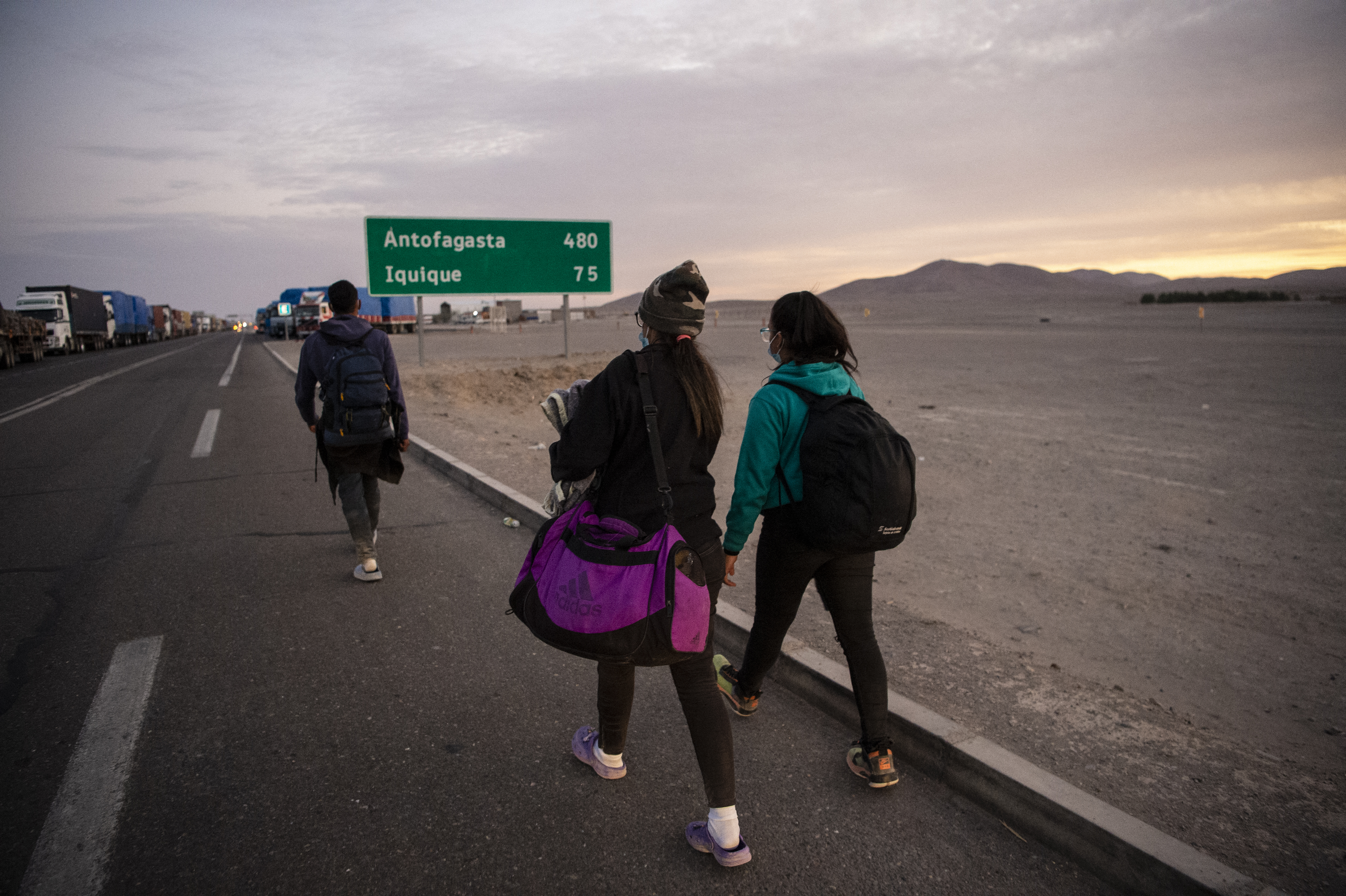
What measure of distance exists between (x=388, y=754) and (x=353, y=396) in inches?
91.8

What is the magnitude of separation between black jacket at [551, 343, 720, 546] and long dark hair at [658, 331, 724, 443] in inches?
0.7

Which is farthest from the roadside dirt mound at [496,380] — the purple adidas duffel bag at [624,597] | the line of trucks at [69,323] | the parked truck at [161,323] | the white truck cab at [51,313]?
the parked truck at [161,323]

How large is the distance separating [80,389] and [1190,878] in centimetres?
2188

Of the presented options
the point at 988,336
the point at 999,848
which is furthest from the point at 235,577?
the point at 988,336

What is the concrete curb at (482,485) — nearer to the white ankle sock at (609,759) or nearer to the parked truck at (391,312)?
the white ankle sock at (609,759)

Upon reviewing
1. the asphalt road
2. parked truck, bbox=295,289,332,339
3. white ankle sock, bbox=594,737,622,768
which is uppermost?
parked truck, bbox=295,289,332,339

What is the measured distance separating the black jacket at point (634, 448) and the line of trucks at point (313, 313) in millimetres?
44497

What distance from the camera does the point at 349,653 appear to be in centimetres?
402

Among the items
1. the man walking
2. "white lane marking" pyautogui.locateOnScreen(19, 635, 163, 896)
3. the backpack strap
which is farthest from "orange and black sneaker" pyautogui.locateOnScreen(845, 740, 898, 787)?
the man walking

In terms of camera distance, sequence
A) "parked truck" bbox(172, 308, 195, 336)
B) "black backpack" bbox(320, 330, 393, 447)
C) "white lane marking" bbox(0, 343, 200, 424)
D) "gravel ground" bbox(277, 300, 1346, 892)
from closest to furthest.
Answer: "gravel ground" bbox(277, 300, 1346, 892) < "black backpack" bbox(320, 330, 393, 447) < "white lane marking" bbox(0, 343, 200, 424) < "parked truck" bbox(172, 308, 195, 336)

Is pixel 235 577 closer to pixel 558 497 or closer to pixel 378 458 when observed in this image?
pixel 378 458

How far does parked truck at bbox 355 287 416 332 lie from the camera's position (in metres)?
52.4

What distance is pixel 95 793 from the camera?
283 cm

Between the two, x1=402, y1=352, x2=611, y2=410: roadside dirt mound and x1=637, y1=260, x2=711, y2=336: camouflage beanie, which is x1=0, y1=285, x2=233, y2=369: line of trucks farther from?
x1=637, y1=260, x2=711, y2=336: camouflage beanie
